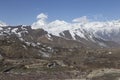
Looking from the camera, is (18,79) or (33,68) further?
(33,68)

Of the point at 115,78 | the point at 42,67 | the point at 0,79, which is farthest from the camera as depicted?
the point at 42,67

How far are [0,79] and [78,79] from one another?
20204 mm

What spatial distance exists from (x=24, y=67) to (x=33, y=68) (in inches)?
139

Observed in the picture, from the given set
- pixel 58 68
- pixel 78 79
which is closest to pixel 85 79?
pixel 78 79

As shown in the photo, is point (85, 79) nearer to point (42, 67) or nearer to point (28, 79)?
point (28, 79)

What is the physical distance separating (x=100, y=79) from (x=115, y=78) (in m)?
3.43

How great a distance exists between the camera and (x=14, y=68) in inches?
4722

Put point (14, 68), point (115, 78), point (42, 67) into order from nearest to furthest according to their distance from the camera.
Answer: point (115, 78) → point (14, 68) → point (42, 67)

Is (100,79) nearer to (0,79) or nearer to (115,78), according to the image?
(115,78)

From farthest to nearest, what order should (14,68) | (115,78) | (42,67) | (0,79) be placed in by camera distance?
(42,67) → (14,68) → (0,79) → (115,78)

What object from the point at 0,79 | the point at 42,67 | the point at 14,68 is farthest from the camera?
the point at 42,67

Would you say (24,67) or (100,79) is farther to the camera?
(24,67)

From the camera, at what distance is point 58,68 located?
125938 millimetres

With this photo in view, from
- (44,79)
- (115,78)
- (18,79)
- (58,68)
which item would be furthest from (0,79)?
(58,68)
